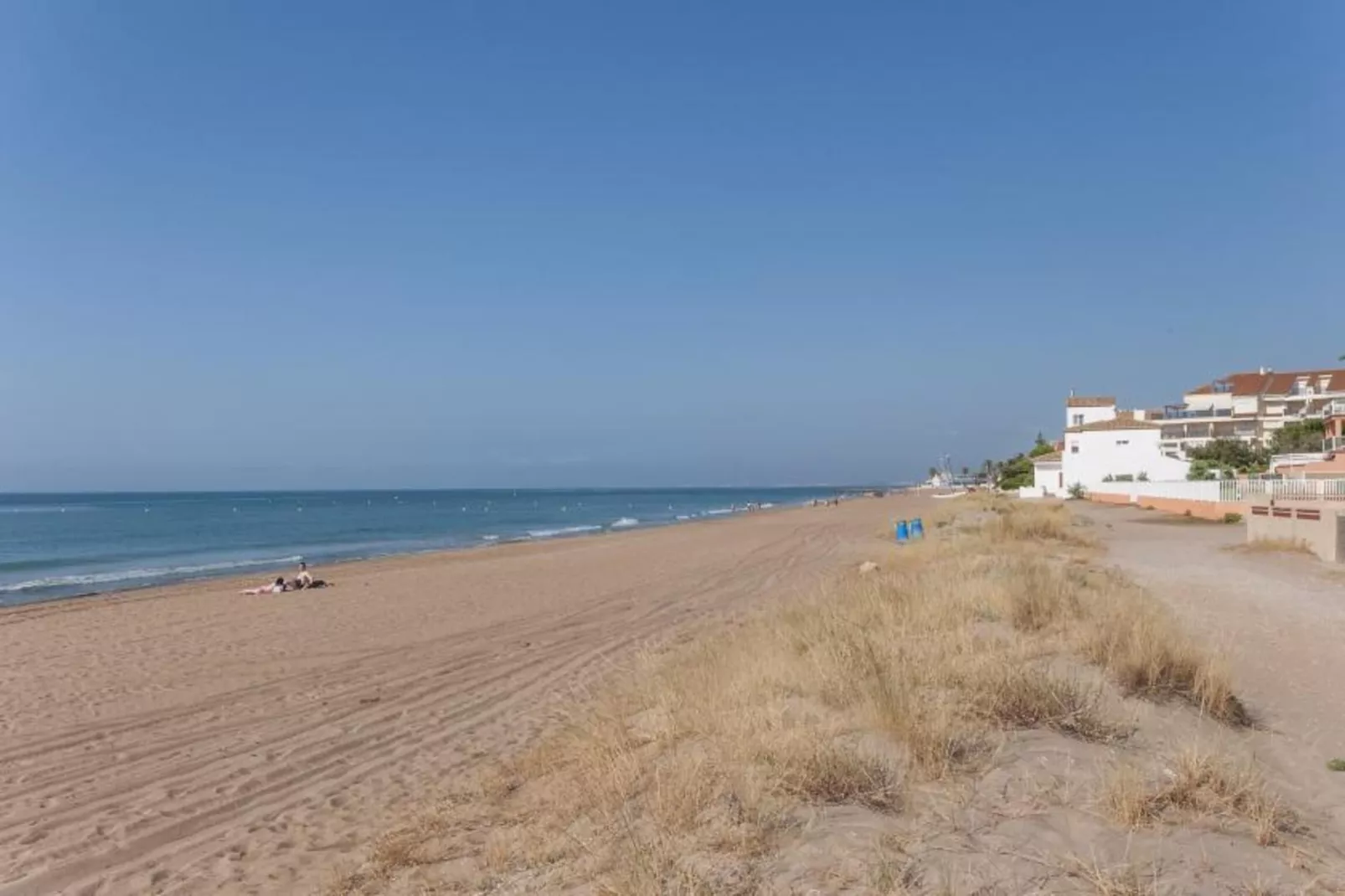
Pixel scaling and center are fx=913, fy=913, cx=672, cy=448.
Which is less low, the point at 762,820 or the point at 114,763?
the point at 762,820

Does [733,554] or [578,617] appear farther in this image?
[733,554]

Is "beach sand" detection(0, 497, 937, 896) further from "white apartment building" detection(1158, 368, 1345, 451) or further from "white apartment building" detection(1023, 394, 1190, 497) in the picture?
"white apartment building" detection(1158, 368, 1345, 451)

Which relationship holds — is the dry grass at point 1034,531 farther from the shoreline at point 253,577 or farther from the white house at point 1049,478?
the white house at point 1049,478

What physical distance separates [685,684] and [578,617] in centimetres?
886

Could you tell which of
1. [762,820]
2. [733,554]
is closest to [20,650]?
[762,820]

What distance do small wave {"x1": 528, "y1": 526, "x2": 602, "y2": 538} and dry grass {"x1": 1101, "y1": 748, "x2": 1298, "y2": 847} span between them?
144 ft

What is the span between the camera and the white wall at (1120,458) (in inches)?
2167

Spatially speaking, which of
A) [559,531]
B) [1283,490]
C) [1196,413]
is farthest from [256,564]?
[1196,413]

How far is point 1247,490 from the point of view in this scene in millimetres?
30984

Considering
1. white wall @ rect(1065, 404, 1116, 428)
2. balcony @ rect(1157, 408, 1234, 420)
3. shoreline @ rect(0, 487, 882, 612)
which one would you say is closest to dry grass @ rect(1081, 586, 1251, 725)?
shoreline @ rect(0, 487, 882, 612)

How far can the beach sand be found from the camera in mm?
5820

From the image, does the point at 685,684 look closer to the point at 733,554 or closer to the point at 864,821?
the point at 864,821

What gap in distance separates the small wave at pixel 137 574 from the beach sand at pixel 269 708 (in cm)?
576

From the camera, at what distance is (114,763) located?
25.2 feet
